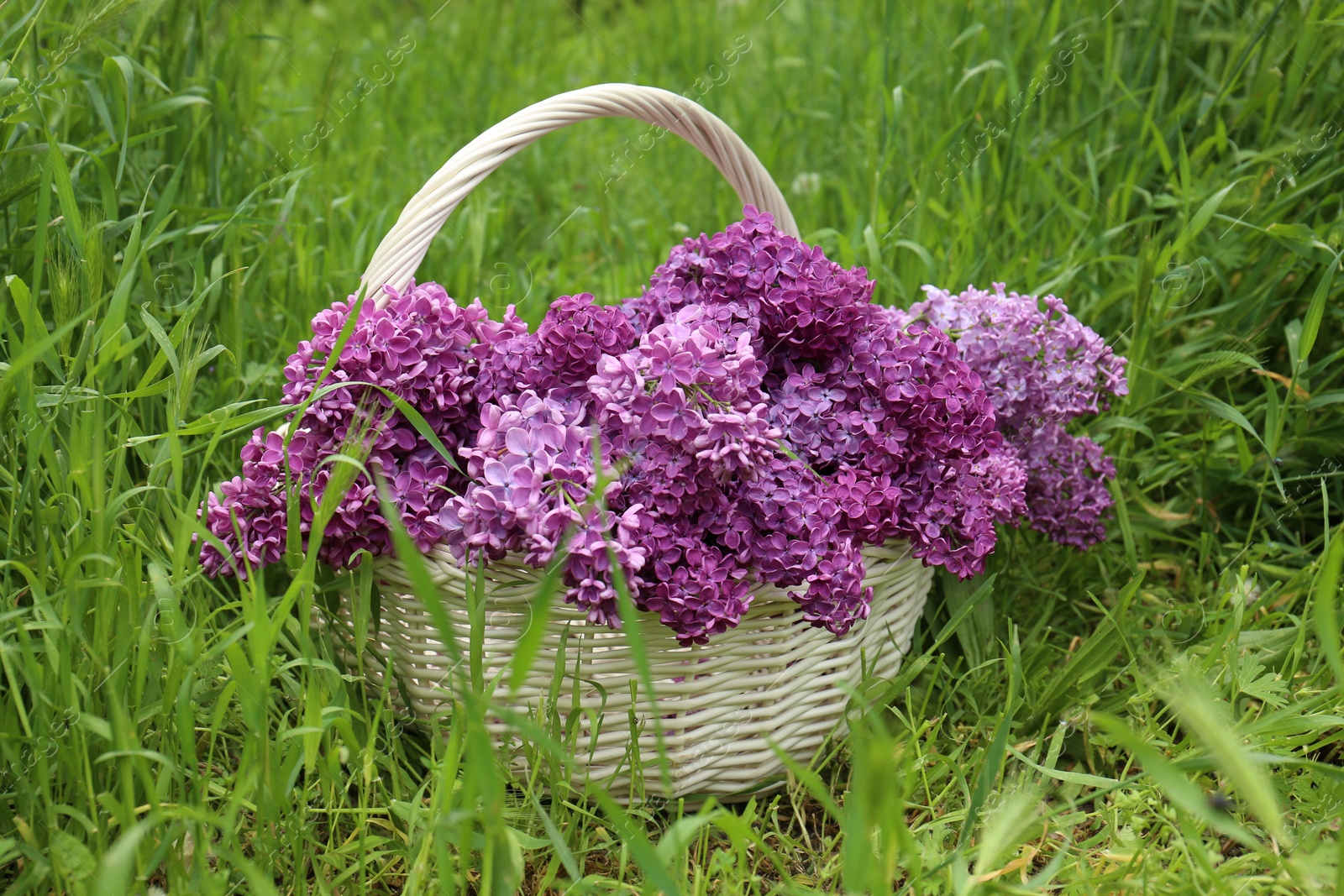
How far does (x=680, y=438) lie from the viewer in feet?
3.73

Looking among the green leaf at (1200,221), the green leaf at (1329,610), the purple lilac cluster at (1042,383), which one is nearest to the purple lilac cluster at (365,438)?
the purple lilac cluster at (1042,383)

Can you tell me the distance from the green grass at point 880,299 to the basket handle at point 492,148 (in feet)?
0.80

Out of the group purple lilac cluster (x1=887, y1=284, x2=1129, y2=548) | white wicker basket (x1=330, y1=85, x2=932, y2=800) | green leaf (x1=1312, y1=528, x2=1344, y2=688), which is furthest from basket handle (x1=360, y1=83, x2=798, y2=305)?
green leaf (x1=1312, y1=528, x2=1344, y2=688)

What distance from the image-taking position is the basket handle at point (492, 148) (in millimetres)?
1308

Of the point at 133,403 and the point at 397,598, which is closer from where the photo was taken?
the point at 397,598

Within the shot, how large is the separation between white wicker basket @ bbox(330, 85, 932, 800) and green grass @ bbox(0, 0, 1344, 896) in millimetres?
60

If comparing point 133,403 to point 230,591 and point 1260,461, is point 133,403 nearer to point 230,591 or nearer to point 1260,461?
point 230,591

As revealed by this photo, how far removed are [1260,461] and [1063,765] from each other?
656 mm

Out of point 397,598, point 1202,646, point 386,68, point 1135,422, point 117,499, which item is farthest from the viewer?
point 386,68

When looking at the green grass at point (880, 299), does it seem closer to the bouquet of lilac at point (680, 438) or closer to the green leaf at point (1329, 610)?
the green leaf at point (1329, 610)

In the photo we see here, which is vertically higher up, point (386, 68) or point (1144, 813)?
point (386, 68)

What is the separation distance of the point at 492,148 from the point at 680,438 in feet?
1.56

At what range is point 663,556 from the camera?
1153mm

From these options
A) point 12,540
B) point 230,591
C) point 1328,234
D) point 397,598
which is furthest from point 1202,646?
point 12,540
